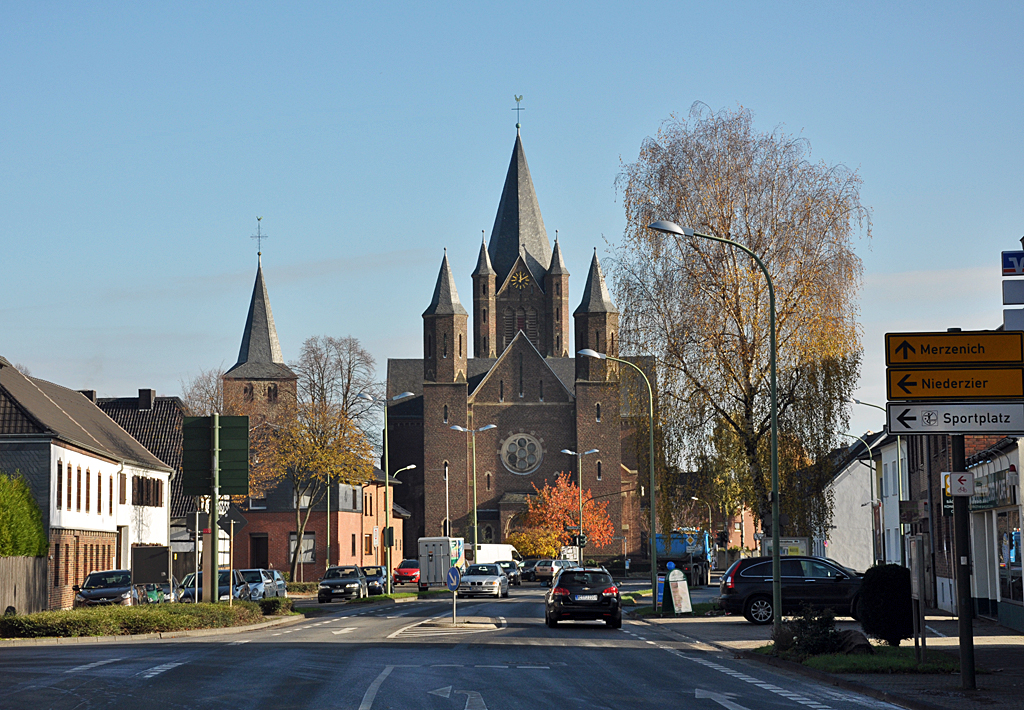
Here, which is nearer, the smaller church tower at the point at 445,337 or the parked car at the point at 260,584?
the parked car at the point at 260,584

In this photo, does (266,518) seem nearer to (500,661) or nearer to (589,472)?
(589,472)

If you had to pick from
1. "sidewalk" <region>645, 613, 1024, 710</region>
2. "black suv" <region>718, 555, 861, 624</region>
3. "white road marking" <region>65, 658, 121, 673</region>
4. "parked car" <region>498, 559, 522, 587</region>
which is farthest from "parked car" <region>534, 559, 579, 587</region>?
"white road marking" <region>65, 658, 121, 673</region>

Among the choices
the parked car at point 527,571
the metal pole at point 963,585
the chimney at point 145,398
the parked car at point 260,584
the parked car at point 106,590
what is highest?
the chimney at point 145,398

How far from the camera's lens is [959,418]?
14.2m

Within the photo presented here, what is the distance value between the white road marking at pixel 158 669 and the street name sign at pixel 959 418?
954 centimetres

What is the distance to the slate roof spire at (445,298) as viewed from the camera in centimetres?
10262

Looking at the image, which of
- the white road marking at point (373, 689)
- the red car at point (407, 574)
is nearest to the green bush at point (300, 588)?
the red car at point (407, 574)

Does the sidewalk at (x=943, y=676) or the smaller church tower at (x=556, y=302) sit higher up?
the smaller church tower at (x=556, y=302)

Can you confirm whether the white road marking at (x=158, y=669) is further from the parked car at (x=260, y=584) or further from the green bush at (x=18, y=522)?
the parked car at (x=260, y=584)

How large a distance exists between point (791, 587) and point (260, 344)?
7547cm

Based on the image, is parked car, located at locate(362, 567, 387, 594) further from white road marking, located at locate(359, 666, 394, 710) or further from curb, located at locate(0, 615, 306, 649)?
white road marking, located at locate(359, 666, 394, 710)

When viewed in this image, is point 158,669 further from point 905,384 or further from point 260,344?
point 260,344

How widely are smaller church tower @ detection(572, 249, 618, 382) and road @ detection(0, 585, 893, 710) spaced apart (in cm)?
7526

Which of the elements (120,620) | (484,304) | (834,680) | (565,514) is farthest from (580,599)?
(484,304)
